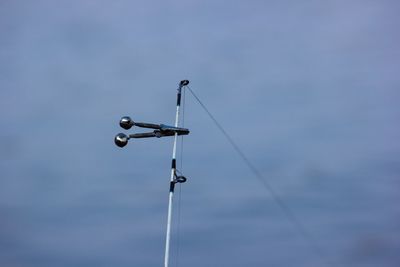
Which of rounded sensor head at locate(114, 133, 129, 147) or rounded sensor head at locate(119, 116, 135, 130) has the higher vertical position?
rounded sensor head at locate(119, 116, 135, 130)

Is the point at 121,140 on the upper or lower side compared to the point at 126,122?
lower

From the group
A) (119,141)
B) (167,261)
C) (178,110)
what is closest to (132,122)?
(119,141)

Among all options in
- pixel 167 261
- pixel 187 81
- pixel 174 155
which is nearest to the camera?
pixel 167 261

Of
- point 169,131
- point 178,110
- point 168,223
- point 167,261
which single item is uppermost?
point 178,110

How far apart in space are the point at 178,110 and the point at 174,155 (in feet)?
9.25

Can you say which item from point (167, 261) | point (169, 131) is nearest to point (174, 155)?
point (169, 131)

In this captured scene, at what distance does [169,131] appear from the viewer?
87.5ft

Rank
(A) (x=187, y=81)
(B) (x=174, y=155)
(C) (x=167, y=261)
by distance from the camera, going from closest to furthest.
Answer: (C) (x=167, y=261) → (B) (x=174, y=155) → (A) (x=187, y=81)

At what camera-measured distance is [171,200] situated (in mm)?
25625

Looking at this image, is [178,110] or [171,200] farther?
[178,110]

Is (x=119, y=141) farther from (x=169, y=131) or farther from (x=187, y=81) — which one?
(x=187, y=81)

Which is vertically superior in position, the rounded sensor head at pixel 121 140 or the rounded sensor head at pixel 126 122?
the rounded sensor head at pixel 126 122

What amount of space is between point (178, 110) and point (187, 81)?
1.42 metres

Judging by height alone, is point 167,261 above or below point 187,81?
below
